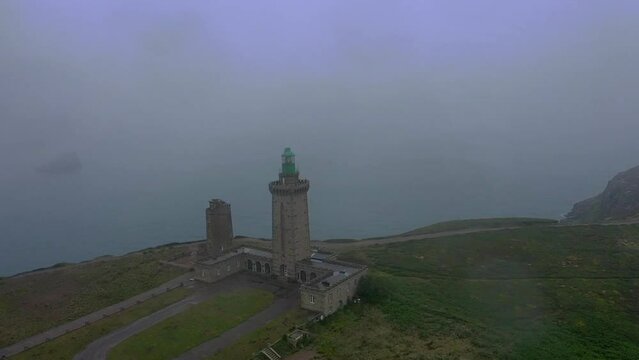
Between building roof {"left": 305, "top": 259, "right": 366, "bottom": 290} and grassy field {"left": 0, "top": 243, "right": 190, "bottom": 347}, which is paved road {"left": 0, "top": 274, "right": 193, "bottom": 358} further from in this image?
building roof {"left": 305, "top": 259, "right": 366, "bottom": 290}

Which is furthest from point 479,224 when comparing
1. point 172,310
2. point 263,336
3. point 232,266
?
point 172,310

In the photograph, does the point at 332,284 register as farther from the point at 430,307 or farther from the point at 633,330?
the point at 633,330

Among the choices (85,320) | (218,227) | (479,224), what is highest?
(218,227)

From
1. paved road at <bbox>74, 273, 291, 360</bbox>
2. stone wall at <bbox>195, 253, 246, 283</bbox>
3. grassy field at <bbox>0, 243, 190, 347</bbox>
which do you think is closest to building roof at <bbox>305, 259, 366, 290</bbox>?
paved road at <bbox>74, 273, 291, 360</bbox>

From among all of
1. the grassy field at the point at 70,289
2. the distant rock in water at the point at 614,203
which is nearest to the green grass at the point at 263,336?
the grassy field at the point at 70,289

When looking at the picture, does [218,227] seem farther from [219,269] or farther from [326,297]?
[326,297]

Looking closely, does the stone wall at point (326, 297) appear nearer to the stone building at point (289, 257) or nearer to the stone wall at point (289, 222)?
the stone building at point (289, 257)

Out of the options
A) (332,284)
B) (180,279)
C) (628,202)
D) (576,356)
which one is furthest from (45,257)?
(628,202)
